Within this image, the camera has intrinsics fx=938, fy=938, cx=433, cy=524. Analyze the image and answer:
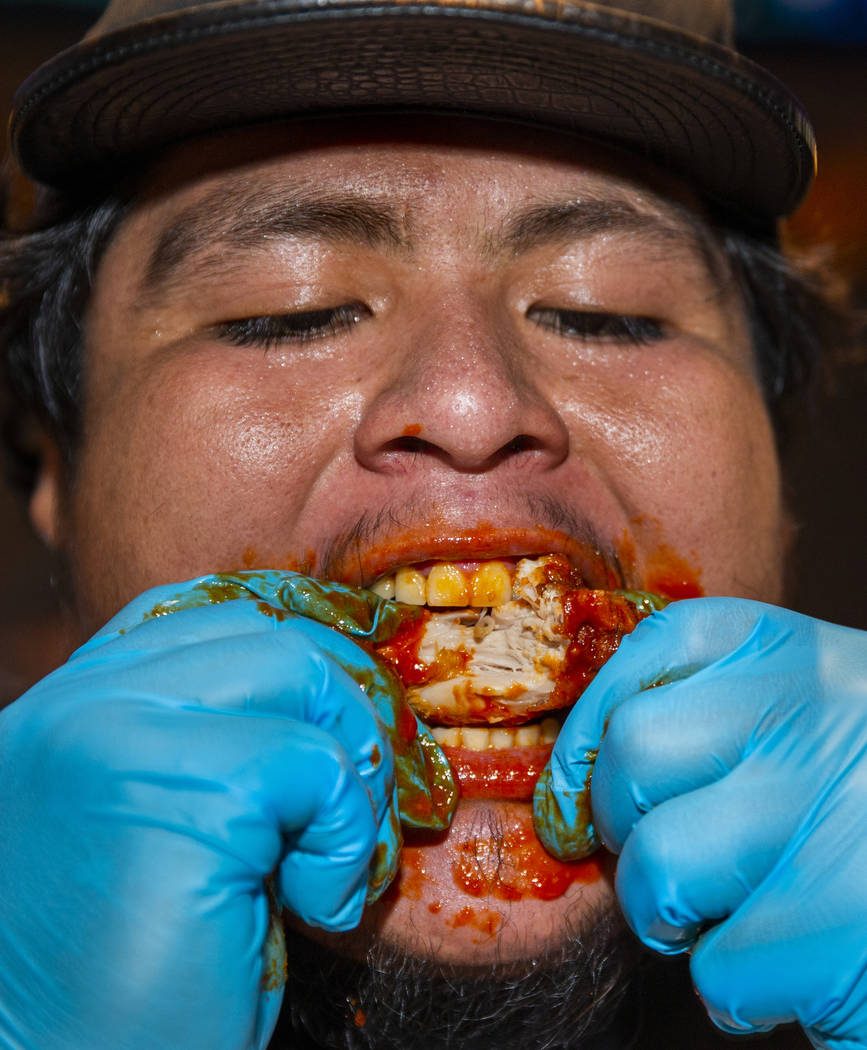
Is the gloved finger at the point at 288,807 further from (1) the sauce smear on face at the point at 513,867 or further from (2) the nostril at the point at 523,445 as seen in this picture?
(2) the nostril at the point at 523,445

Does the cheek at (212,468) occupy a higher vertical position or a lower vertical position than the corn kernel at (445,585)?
higher

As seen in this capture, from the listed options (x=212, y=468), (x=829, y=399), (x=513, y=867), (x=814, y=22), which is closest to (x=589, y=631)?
(x=513, y=867)

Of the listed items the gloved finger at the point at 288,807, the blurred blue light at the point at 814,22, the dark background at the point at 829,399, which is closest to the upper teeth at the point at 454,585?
the gloved finger at the point at 288,807

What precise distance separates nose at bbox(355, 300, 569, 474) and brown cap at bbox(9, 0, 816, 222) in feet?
1.20

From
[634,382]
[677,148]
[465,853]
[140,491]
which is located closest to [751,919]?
[465,853]

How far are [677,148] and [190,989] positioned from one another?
1.50 metres

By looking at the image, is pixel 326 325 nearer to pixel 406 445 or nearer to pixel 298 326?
pixel 298 326

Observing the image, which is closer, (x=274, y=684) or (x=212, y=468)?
(x=274, y=684)

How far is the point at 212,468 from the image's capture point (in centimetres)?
148

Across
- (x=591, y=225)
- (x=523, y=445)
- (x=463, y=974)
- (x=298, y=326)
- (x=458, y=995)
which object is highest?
(x=591, y=225)

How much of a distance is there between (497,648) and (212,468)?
0.53m

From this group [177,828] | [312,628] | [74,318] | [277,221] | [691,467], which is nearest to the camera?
[177,828]

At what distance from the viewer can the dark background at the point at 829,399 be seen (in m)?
3.21

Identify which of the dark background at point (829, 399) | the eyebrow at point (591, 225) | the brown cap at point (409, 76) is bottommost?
the dark background at point (829, 399)
